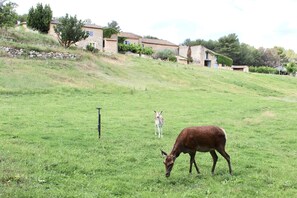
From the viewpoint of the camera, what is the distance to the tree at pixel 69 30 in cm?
4978

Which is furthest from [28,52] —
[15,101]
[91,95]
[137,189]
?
[137,189]

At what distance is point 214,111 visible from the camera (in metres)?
26.1

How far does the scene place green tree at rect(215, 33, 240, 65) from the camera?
108062mm

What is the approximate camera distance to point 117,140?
1535cm

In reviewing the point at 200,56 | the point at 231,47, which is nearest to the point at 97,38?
the point at 200,56

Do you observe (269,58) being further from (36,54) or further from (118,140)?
(118,140)

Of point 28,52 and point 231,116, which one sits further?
point 28,52

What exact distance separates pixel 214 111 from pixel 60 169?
17169 millimetres

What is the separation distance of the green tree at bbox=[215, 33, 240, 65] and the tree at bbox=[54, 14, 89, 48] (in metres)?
66.3

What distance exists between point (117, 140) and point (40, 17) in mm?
52013

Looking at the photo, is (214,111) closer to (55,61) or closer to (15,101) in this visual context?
(15,101)

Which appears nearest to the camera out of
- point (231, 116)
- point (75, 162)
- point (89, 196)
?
point (89, 196)

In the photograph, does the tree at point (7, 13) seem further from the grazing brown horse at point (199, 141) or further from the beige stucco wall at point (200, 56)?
the beige stucco wall at point (200, 56)

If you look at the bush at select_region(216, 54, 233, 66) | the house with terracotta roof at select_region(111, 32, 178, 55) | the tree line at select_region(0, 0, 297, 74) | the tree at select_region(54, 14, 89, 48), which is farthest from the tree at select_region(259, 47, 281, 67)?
the tree at select_region(54, 14, 89, 48)
